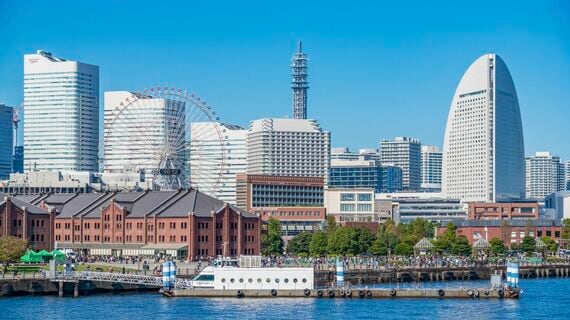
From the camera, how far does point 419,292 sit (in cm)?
13250

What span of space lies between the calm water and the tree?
22.9 meters

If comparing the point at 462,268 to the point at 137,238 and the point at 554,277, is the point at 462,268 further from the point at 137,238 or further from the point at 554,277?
the point at 137,238

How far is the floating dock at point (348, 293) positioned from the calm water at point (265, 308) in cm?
164

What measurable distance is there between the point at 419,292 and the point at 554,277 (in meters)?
68.8

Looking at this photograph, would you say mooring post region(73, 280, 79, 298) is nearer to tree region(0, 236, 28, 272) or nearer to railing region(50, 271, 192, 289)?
railing region(50, 271, 192, 289)

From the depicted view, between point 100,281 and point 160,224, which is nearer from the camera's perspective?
point 100,281

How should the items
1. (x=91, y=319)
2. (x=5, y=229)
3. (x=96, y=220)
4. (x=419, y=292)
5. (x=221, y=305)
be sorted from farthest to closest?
(x=96, y=220)
(x=5, y=229)
(x=419, y=292)
(x=221, y=305)
(x=91, y=319)

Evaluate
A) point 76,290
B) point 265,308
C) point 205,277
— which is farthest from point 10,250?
point 265,308

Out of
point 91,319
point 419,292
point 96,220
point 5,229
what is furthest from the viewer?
point 96,220

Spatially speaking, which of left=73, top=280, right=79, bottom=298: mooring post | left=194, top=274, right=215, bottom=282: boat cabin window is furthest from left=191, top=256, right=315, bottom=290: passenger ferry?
left=73, top=280, right=79, bottom=298: mooring post

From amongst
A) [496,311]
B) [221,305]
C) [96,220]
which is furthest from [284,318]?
[96,220]

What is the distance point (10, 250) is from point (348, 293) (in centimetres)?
4411

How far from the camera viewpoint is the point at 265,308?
12088 centimetres

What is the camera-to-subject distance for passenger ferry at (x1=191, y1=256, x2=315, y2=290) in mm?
132000
